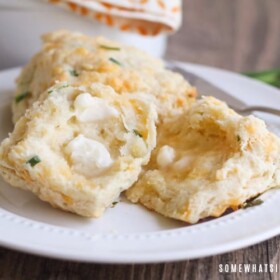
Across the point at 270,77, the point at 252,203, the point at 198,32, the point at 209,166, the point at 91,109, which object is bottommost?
the point at 198,32

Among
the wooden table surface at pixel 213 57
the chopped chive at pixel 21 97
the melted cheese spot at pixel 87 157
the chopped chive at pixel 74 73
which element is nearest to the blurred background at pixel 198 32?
the wooden table surface at pixel 213 57

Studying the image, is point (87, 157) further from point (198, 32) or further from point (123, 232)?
point (198, 32)

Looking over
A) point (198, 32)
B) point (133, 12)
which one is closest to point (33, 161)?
point (133, 12)

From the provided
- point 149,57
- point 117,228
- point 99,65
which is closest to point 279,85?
point 149,57

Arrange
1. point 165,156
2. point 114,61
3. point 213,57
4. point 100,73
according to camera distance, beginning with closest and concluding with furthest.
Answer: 1. point 165,156
2. point 100,73
3. point 114,61
4. point 213,57

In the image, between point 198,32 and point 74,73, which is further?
point 198,32

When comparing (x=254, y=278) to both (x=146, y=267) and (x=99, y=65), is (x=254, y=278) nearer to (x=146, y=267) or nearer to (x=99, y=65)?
(x=146, y=267)

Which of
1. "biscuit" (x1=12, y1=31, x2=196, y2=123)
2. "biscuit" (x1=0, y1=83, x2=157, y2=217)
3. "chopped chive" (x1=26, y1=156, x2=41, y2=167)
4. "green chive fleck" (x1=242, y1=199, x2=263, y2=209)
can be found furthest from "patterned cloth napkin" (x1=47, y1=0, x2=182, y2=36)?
"green chive fleck" (x1=242, y1=199, x2=263, y2=209)
